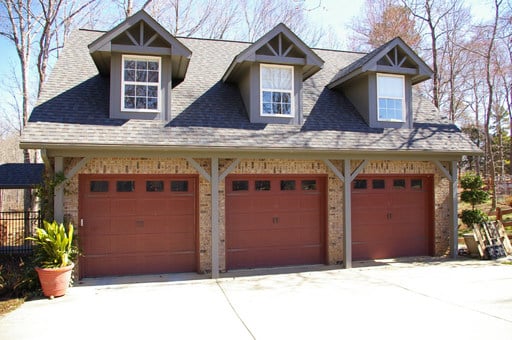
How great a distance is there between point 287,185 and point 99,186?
4.49 m

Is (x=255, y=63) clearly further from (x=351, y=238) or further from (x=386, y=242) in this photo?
(x=386, y=242)

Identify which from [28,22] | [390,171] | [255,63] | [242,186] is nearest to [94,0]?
[28,22]

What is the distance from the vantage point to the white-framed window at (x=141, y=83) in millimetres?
9828

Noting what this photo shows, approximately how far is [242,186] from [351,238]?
10.1ft

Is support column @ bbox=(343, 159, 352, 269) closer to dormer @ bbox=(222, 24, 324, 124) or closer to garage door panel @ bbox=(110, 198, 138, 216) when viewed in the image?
dormer @ bbox=(222, 24, 324, 124)

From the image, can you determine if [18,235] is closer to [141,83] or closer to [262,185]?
[141,83]

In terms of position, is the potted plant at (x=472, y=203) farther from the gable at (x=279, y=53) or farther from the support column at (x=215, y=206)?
the support column at (x=215, y=206)

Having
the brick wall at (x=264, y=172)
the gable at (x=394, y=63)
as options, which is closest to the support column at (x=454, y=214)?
the brick wall at (x=264, y=172)

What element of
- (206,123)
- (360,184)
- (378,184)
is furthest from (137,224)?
(378,184)

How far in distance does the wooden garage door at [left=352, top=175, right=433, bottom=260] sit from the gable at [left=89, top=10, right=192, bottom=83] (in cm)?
569

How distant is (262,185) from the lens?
34.6ft

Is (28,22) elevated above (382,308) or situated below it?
above

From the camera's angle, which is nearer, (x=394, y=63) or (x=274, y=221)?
(x=274, y=221)

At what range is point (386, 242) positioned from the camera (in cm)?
1144
